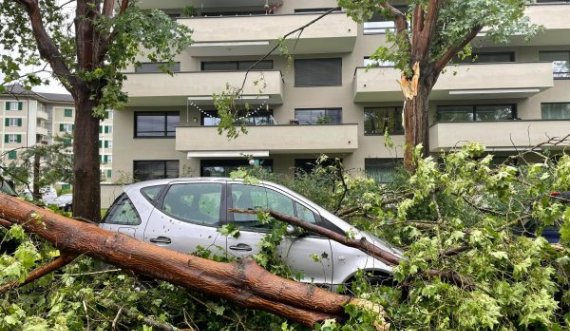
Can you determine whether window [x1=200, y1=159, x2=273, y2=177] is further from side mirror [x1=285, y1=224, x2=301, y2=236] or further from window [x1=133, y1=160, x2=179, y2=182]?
side mirror [x1=285, y1=224, x2=301, y2=236]

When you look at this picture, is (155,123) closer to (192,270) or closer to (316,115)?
(316,115)

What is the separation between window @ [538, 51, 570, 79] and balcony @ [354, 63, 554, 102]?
239 centimetres

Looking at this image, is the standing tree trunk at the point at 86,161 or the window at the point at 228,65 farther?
the window at the point at 228,65

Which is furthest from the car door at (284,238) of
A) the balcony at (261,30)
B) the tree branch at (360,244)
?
the balcony at (261,30)

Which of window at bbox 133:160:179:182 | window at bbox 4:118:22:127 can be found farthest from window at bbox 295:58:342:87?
window at bbox 4:118:22:127

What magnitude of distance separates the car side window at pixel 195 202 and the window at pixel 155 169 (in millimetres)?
15392

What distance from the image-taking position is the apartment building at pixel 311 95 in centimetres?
1861

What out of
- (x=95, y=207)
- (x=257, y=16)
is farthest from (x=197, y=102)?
(x=95, y=207)

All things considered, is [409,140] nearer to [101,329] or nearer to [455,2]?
[455,2]

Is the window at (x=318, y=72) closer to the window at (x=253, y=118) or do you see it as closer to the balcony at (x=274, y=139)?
the window at (x=253, y=118)

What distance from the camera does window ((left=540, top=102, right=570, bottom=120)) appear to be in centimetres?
2034

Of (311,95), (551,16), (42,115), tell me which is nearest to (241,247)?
(311,95)

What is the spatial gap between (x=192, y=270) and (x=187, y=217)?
8.05 ft

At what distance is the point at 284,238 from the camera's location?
421cm
